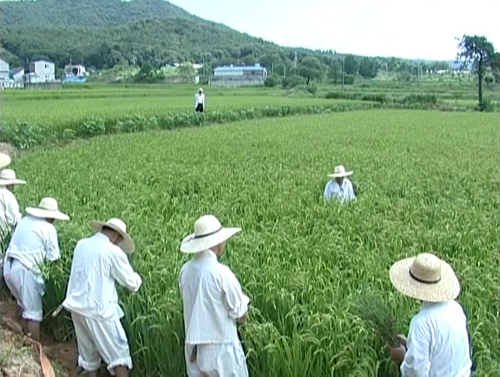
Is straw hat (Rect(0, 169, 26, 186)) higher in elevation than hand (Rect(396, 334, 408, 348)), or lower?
higher

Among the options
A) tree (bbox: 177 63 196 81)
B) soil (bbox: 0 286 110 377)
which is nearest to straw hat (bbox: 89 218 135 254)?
soil (bbox: 0 286 110 377)

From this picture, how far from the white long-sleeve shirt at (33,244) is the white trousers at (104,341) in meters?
1.08

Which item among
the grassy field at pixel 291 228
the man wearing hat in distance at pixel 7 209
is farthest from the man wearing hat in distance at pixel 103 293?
the man wearing hat in distance at pixel 7 209

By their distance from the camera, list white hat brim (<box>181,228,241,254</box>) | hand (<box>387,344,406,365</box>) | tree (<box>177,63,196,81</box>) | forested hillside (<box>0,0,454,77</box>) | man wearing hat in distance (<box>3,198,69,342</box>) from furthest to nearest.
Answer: tree (<box>177,63,196,81</box>)
forested hillside (<box>0,0,454,77</box>)
man wearing hat in distance (<box>3,198,69,342</box>)
white hat brim (<box>181,228,241,254</box>)
hand (<box>387,344,406,365</box>)

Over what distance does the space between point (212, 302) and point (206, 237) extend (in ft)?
1.37

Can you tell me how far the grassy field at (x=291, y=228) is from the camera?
3903mm

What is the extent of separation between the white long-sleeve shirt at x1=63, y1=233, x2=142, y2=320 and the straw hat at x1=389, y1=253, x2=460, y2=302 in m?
2.02

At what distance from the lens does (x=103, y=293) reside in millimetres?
4469

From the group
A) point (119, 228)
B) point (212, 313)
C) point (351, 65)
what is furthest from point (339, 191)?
point (351, 65)

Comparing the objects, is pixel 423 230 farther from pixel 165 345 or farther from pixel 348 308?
pixel 165 345

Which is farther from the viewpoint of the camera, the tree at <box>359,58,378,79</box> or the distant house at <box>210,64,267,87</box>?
the tree at <box>359,58,378,79</box>

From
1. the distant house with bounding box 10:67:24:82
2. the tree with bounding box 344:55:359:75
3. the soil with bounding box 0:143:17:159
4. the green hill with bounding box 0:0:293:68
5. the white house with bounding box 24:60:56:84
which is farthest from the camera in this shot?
the tree with bounding box 344:55:359:75

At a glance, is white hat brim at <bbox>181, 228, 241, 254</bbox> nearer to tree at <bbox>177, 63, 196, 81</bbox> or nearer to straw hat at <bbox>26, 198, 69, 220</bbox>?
straw hat at <bbox>26, 198, 69, 220</bbox>

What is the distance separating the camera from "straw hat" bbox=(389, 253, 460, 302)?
332 centimetres
